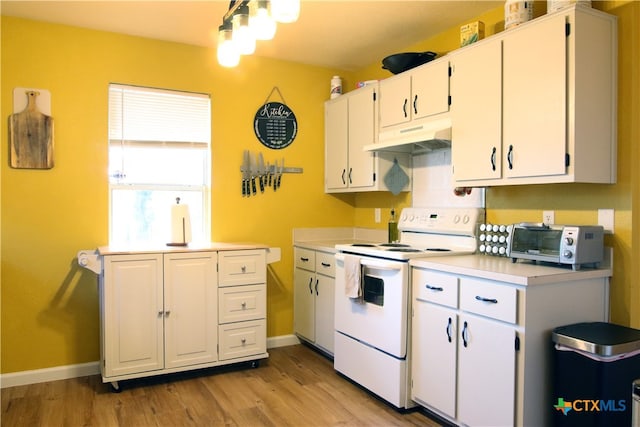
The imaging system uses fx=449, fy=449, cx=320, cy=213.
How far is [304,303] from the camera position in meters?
3.91

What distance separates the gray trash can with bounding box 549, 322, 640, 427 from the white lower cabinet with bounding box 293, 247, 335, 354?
5.86 ft

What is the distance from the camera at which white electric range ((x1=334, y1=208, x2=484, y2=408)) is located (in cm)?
268

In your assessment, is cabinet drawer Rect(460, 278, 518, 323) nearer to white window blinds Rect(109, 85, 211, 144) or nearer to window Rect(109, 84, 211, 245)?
window Rect(109, 84, 211, 245)

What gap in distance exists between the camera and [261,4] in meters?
1.98

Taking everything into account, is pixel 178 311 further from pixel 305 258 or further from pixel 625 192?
pixel 625 192

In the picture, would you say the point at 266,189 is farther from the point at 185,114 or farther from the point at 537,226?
the point at 537,226

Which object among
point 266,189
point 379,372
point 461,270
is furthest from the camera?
point 266,189

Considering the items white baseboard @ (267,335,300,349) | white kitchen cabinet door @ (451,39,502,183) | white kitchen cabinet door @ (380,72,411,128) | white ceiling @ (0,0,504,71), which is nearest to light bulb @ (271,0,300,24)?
white ceiling @ (0,0,504,71)

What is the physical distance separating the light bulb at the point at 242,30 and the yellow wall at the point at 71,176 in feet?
5.27

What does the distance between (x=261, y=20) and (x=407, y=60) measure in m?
1.50

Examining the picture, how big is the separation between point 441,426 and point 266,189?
233 cm

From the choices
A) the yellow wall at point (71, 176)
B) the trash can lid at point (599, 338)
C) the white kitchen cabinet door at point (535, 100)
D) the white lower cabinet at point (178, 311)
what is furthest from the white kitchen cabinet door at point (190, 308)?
the trash can lid at point (599, 338)

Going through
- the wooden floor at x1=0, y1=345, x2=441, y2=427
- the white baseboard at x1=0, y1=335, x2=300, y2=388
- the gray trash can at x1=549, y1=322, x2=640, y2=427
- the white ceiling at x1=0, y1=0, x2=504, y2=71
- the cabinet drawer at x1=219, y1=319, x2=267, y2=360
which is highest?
the white ceiling at x1=0, y1=0, x2=504, y2=71

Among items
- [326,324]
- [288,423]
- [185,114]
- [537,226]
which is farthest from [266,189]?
[537,226]
